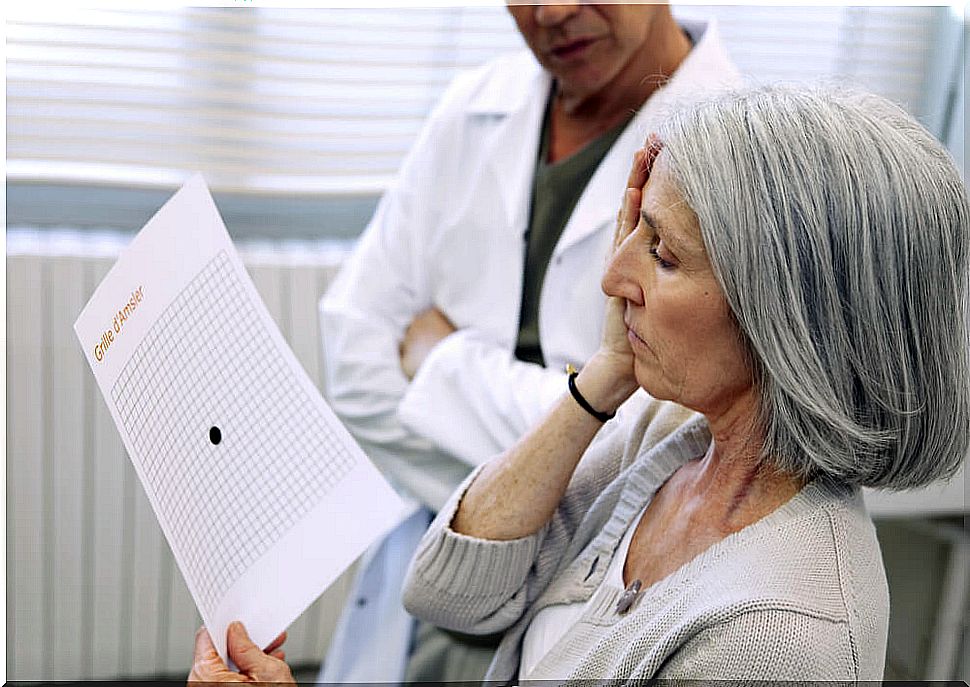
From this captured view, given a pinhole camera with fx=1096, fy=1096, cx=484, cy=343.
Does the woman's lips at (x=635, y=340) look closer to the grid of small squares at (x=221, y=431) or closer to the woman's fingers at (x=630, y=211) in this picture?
the woman's fingers at (x=630, y=211)

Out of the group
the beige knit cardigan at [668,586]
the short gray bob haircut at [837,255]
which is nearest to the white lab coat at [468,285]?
the beige knit cardigan at [668,586]

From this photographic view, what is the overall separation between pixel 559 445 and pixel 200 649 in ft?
1.06

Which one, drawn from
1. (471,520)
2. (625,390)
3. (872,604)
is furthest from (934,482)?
(471,520)

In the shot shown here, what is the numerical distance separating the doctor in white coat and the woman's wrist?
0.28 meters

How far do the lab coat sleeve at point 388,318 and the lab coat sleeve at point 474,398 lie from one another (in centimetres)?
7

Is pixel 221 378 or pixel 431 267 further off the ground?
pixel 221 378

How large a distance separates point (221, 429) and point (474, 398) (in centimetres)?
49

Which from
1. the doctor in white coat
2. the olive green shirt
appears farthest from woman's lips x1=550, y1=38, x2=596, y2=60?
the olive green shirt

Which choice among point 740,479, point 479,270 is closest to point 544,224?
point 479,270

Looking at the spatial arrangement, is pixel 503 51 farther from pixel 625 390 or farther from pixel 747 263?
pixel 747 263

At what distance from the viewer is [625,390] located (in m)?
0.88

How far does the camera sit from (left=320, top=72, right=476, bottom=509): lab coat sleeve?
1345 millimetres

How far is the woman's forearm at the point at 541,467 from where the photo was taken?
2.90ft

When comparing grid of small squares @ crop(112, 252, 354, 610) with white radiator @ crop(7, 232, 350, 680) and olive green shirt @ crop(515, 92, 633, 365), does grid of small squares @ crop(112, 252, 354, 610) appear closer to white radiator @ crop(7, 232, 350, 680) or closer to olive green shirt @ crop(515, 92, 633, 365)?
olive green shirt @ crop(515, 92, 633, 365)
